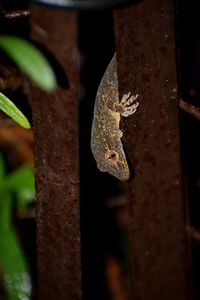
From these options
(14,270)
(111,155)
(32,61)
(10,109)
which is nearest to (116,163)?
(111,155)

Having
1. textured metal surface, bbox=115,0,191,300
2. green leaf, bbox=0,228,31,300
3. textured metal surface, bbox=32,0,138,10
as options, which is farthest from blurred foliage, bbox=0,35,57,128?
green leaf, bbox=0,228,31,300

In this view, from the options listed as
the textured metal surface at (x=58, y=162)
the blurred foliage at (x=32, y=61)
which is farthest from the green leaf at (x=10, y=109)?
the blurred foliage at (x=32, y=61)

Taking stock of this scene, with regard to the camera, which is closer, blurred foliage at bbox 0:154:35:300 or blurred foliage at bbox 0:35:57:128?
blurred foliage at bbox 0:35:57:128

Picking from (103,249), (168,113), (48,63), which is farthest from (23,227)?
(48,63)

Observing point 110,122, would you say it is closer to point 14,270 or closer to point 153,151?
point 153,151

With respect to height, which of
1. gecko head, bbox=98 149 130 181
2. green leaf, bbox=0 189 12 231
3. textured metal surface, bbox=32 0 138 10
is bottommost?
green leaf, bbox=0 189 12 231

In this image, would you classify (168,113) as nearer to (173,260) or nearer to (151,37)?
(151,37)

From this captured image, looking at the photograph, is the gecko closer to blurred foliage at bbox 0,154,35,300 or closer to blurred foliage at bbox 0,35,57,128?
blurred foliage at bbox 0,35,57,128
